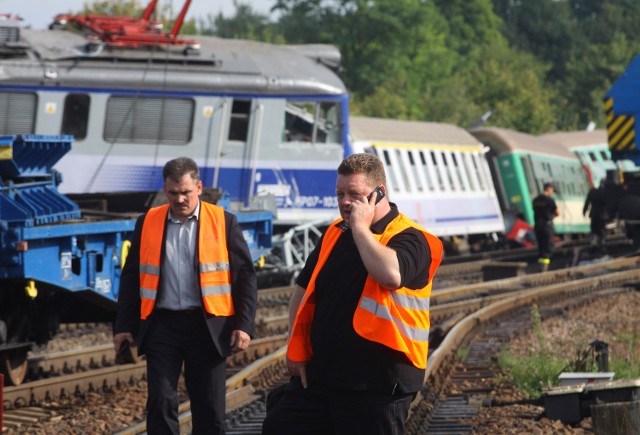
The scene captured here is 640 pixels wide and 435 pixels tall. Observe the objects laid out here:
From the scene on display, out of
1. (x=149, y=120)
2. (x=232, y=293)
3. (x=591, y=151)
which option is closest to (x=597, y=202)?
(x=149, y=120)

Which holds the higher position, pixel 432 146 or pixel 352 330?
pixel 432 146

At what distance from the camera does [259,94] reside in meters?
18.1

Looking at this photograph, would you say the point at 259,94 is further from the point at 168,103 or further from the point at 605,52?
the point at 605,52

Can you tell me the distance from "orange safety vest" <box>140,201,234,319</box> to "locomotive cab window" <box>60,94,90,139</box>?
1079cm

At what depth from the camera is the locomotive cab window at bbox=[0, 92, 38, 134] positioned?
16719 millimetres

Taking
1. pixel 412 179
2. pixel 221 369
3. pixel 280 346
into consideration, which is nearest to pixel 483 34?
pixel 412 179

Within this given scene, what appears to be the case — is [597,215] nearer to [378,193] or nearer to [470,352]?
[470,352]

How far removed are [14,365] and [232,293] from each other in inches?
180

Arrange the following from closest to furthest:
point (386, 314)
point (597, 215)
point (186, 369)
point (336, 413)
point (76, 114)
Answer: point (386, 314) → point (336, 413) → point (186, 369) → point (76, 114) → point (597, 215)

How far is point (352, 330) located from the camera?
498 cm

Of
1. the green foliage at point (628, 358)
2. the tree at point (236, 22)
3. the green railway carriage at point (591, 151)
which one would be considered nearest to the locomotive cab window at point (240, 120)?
the green foliage at point (628, 358)

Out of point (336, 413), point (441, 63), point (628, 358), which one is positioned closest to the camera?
point (336, 413)

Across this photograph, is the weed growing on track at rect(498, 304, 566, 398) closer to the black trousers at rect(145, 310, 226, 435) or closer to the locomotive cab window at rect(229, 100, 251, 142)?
the black trousers at rect(145, 310, 226, 435)

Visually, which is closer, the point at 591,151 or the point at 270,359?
the point at 270,359
